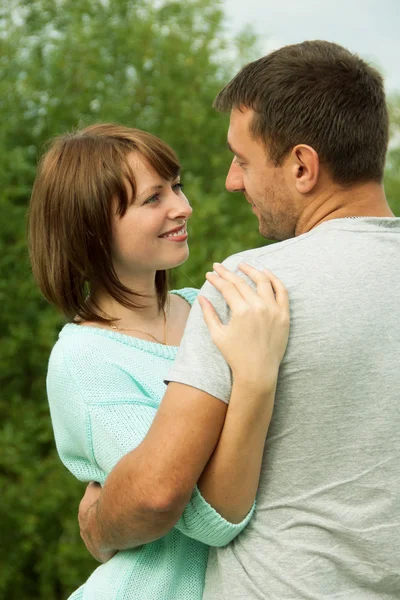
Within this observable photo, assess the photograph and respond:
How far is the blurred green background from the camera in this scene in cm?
723

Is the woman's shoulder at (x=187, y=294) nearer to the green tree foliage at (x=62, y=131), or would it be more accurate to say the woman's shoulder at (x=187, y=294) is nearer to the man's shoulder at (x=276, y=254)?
the man's shoulder at (x=276, y=254)

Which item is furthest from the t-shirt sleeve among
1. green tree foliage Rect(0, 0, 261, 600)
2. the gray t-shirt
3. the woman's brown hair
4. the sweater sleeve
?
green tree foliage Rect(0, 0, 261, 600)

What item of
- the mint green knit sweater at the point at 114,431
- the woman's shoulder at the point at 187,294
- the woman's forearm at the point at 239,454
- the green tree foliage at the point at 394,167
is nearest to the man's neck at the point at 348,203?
the woman's forearm at the point at 239,454

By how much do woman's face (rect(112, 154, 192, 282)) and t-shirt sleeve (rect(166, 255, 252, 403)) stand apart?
902 mm

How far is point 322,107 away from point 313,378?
2.00 feet

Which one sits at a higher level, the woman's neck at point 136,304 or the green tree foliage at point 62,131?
the woman's neck at point 136,304

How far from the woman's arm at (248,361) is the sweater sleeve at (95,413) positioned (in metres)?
0.39

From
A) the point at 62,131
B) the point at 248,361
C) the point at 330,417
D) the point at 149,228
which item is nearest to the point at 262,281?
the point at 248,361

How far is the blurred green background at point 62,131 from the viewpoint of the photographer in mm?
7227

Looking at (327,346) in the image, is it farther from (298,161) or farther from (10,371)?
(10,371)

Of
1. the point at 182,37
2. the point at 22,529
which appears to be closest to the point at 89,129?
the point at 22,529

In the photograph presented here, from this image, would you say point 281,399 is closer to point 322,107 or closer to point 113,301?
point 322,107

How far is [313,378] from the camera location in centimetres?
188

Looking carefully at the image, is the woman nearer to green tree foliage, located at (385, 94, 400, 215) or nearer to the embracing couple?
the embracing couple
